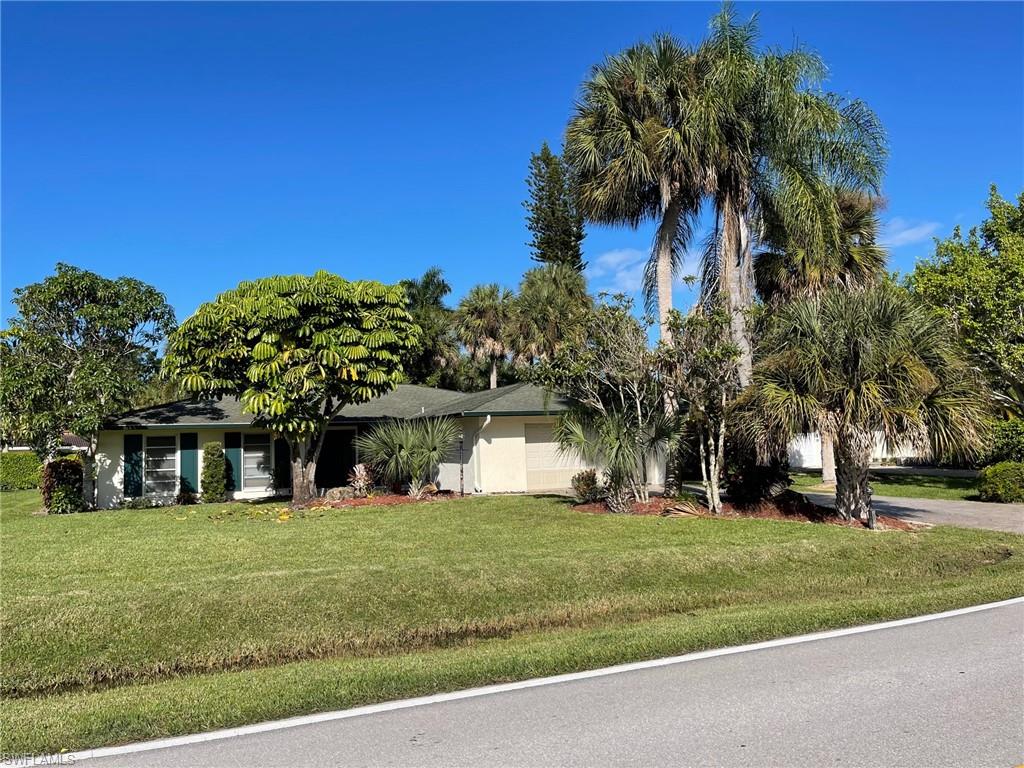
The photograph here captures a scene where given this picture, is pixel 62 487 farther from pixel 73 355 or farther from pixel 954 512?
pixel 954 512

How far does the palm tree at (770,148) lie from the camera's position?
1652 centimetres

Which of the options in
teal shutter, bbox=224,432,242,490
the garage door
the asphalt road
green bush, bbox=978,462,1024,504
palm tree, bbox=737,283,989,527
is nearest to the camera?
the asphalt road

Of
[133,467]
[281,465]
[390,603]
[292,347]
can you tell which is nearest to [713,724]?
[390,603]

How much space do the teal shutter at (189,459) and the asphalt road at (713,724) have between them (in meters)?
18.6

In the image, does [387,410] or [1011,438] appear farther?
[387,410]

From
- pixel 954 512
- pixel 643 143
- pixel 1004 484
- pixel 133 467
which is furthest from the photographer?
pixel 133 467

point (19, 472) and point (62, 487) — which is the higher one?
point (19, 472)

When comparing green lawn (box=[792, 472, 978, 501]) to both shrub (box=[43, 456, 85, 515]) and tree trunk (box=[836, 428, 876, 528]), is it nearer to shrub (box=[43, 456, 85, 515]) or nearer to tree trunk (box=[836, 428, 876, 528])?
tree trunk (box=[836, 428, 876, 528])

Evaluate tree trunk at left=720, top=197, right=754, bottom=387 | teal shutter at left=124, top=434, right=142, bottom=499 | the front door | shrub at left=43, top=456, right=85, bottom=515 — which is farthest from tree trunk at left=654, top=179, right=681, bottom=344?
shrub at left=43, top=456, right=85, bottom=515

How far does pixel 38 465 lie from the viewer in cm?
3366

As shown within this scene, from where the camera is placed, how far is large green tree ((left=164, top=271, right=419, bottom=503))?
57.5 feet

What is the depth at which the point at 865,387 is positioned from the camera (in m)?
12.6

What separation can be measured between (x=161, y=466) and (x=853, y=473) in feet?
59.9

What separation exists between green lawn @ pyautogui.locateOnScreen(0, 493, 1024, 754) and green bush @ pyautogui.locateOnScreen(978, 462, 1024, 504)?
6.27 meters
